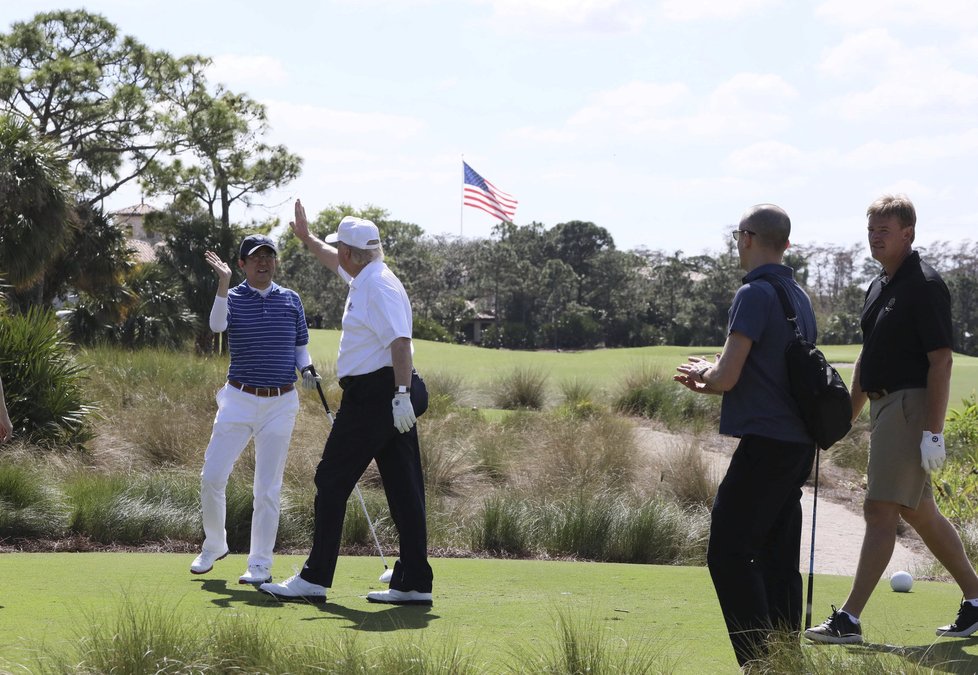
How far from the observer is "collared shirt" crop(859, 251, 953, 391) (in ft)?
17.2

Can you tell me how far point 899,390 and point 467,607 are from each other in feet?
7.72

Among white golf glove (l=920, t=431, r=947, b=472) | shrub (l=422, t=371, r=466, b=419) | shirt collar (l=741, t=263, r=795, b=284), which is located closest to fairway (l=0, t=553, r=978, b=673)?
white golf glove (l=920, t=431, r=947, b=472)

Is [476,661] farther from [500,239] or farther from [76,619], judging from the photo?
[500,239]

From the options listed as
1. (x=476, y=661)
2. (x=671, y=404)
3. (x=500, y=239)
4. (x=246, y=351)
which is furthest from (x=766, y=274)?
(x=500, y=239)

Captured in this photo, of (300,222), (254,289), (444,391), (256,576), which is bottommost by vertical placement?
(256,576)

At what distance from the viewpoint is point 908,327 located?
5305 millimetres

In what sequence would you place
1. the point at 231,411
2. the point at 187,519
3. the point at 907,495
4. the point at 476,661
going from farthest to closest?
the point at 187,519
the point at 231,411
the point at 907,495
the point at 476,661

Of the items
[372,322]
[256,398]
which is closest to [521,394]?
[256,398]

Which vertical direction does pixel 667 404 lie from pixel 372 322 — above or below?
below

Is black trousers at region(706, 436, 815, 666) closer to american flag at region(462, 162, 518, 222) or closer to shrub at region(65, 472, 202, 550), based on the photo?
shrub at region(65, 472, 202, 550)

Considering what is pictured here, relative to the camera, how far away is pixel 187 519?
998 cm

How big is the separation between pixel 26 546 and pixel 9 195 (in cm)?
1321

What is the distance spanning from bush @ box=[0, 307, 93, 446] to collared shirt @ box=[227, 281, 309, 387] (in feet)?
22.7

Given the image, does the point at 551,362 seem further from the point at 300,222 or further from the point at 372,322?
the point at 372,322
